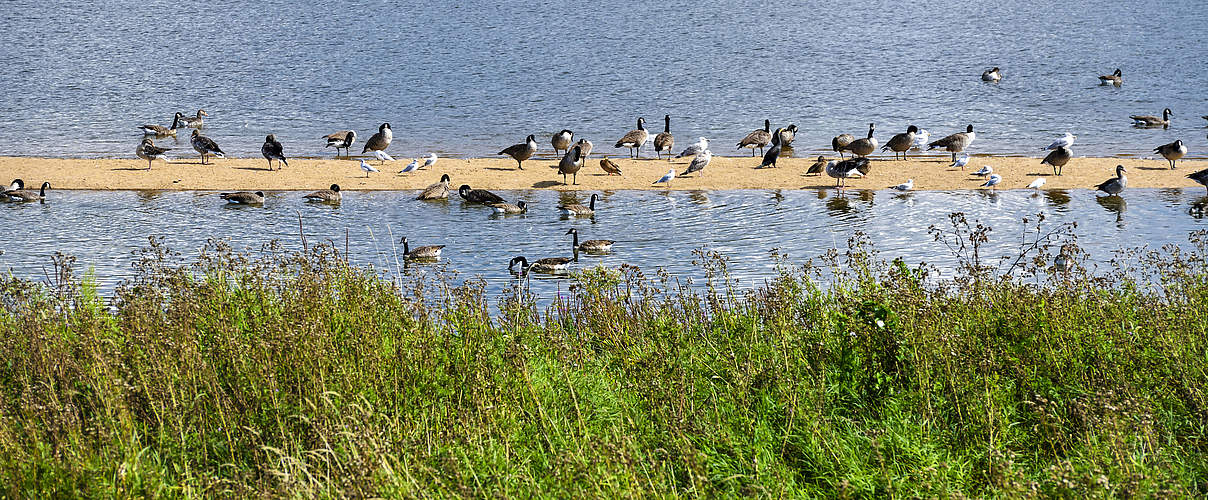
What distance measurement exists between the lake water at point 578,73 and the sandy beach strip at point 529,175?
2446mm

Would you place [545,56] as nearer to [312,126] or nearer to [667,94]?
[667,94]

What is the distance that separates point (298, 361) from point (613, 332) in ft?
7.75

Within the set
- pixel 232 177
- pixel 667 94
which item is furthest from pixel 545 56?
pixel 232 177

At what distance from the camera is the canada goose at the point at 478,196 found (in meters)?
17.8

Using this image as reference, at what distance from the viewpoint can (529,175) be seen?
21453mm

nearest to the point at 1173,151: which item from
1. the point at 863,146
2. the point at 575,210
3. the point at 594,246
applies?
the point at 863,146

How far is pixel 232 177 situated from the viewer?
20.9 metres

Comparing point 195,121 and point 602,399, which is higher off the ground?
point 195,121

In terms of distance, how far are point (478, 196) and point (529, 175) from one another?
362 centimetres

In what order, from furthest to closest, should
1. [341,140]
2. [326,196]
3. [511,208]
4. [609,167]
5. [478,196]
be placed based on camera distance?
[341,140] → [609,167] → [326,196] → [478,196] → [511,208]

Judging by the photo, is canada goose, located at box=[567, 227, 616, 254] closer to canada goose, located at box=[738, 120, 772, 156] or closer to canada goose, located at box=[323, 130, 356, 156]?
canada goose, located at box=[738, 120, 772, 156]

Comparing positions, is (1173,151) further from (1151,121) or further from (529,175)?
(529,175)

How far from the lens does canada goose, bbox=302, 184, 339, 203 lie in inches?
713

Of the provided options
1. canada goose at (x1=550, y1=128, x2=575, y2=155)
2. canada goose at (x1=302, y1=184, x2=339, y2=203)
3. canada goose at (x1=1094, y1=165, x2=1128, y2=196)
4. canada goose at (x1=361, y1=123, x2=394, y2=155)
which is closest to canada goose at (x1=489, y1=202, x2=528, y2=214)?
canada goose at (x1=302, y1=184, x2=339, y2=203)
